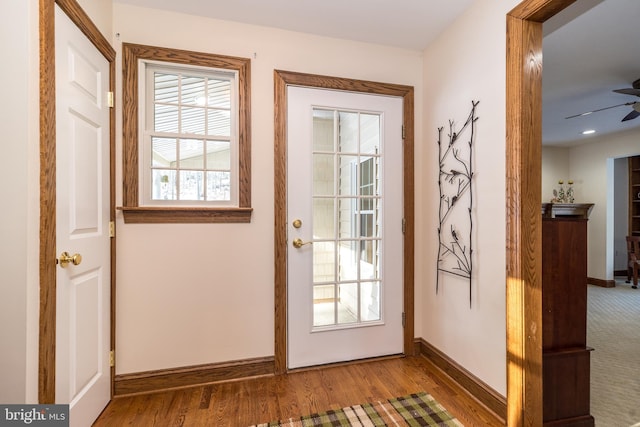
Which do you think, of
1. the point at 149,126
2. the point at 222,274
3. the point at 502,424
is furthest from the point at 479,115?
the point at 149,126

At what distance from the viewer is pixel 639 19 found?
6.70ft

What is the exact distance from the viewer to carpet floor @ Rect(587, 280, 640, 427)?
6.04 ft

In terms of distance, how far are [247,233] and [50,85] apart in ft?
4.15

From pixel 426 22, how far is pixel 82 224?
2489mm

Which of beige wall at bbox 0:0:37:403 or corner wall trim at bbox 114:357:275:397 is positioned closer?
beige wall at bbox 0:0:37:403

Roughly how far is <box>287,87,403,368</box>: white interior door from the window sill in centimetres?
37

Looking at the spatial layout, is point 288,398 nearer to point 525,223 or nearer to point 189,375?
point 189,375

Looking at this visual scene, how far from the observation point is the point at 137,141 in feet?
6.29

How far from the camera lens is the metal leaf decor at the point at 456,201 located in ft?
6.35

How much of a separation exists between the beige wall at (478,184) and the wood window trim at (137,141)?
1.42 metres

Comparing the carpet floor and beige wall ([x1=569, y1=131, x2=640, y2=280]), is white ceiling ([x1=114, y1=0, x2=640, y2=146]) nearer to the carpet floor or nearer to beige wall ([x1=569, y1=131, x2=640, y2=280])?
the carpet floor

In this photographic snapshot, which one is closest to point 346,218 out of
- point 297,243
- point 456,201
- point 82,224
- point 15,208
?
point 297,243

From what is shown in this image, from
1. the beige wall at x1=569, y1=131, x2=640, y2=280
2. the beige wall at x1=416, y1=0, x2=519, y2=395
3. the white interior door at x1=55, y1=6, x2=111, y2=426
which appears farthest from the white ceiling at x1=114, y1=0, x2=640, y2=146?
the beige wall at x1=569, y1=131, x2=640, y2=280

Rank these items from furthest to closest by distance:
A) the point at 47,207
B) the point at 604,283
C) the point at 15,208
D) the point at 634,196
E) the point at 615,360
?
1. the point at 634,196
2. the point at 604,283
3. the point at 615,360
4. the point at 47,207
5. the point at 15,208
